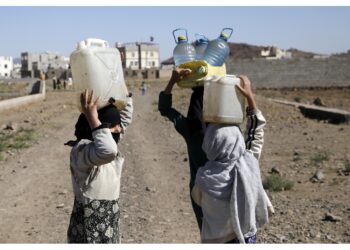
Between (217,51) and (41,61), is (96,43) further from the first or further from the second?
(41,61)

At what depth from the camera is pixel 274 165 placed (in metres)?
10.2

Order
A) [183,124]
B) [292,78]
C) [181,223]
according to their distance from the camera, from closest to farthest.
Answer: [183,124], [181,223], [292,78]

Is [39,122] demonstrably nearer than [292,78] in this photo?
Yes

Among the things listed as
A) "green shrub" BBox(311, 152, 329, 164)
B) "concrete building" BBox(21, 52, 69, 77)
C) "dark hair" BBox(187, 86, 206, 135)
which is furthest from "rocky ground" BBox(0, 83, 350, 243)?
"concrete building" BBox(21, 52, 69, 77)

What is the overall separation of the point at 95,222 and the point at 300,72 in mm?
41177

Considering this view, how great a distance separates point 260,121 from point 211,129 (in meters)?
0.40

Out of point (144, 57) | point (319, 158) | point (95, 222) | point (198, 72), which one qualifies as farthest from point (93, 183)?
point (144, 57)

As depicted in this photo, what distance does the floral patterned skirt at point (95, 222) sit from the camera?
3375mm

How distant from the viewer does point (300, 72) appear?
142 feet

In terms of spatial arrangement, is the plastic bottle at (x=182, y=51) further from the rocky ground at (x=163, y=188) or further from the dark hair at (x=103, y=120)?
the rocky ground at (x=163, y=188)

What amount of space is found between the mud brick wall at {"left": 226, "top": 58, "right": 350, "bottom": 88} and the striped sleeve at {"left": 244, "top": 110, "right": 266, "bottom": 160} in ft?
130

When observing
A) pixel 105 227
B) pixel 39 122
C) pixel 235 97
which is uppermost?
pixel 235 97
